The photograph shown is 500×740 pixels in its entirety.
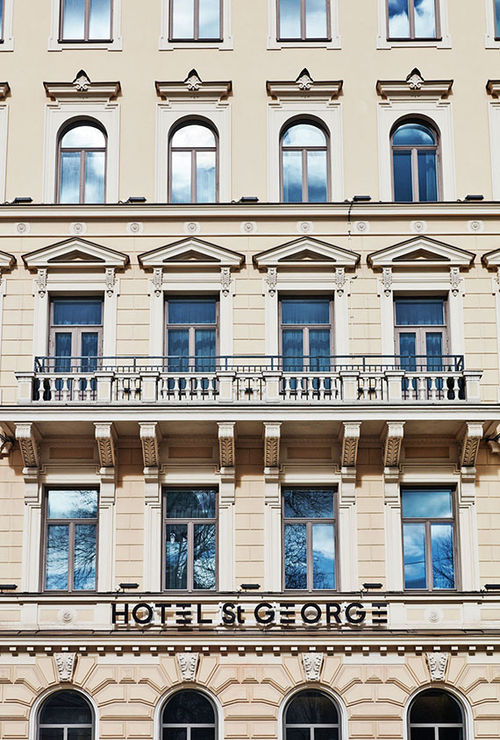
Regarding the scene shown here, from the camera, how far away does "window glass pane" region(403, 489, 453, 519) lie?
3466cm

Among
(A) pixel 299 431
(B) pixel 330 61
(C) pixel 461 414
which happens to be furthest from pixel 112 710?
(B) pixel 330 61

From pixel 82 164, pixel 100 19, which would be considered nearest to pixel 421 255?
pixel 82 164

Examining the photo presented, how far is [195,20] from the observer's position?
125 feet

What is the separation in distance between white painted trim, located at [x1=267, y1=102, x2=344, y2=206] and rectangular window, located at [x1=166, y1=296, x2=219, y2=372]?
3.24 metres

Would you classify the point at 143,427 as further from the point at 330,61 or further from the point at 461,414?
the point at 330,61

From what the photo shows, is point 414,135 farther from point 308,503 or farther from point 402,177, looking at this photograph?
point 308,503

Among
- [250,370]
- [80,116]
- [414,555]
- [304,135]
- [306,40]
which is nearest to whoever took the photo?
[414,555]

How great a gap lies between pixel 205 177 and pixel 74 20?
567 centimetres

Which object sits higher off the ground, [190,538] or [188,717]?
[190,538]

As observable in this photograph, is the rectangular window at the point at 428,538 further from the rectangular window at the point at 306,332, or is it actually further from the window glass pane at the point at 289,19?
the window glass pane at the point at 289,19

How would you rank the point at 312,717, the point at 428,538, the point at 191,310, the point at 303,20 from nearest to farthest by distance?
the point at 312,717, the point at 428,538, the point at 191,310, the point at 303,20

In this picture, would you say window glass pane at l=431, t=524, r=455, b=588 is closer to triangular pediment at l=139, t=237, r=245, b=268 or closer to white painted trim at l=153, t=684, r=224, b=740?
white painted trim at l=153, t=684, r=224, b=740

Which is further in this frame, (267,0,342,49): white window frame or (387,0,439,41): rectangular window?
(387,0,439,41): rectangular window

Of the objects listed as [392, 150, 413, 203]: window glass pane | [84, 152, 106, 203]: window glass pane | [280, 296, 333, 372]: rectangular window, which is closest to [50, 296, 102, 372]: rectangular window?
[84, 152, 106, 203]: window glass pane
